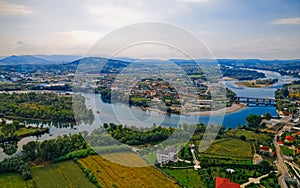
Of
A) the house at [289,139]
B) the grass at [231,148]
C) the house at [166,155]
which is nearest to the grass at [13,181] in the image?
the house at [166,155]

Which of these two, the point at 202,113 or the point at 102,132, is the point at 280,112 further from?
the point at 102,132

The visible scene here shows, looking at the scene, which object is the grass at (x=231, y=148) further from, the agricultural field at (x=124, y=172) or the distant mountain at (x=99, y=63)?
the distant mountain at (x=99, y=63)

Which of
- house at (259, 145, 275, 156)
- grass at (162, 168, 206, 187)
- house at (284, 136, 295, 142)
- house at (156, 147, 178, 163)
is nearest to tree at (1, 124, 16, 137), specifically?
house at (156, 147, 178, 163)

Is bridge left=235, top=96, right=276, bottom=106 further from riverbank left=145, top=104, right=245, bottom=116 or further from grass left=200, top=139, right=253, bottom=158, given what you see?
grass left=200, top=139, right=253, bottom=158

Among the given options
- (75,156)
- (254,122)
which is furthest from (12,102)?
(254,122)

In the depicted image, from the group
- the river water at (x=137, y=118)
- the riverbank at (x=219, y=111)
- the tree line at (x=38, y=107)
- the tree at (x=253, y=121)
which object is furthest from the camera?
the tree line at (x=38, y=107)
